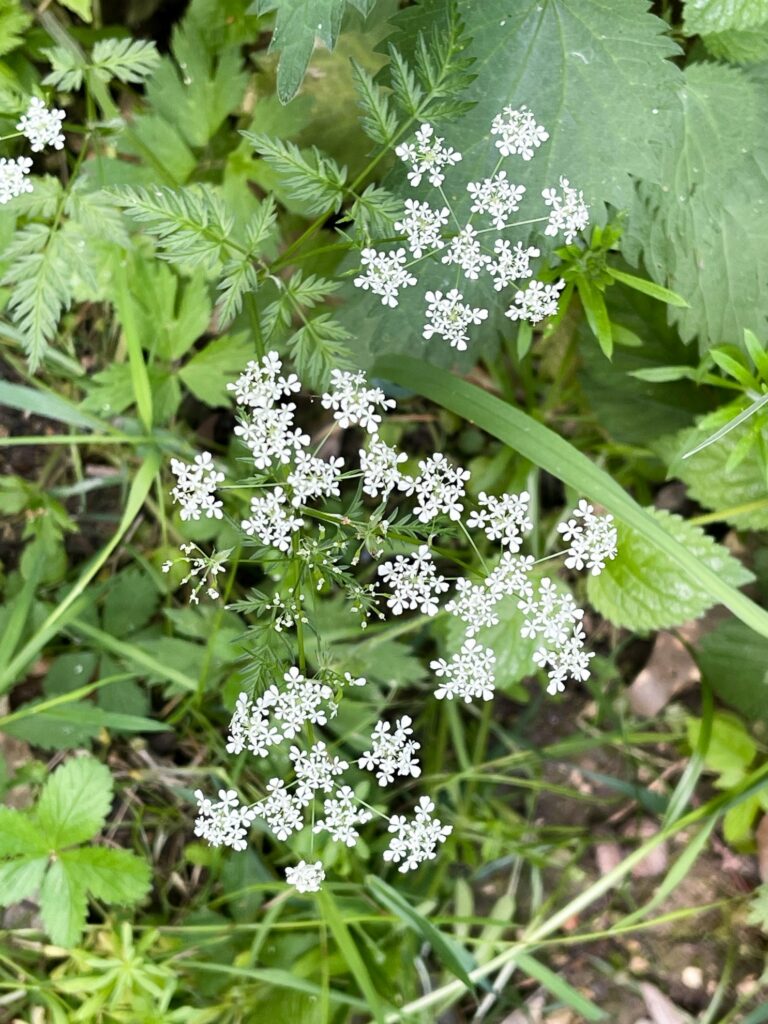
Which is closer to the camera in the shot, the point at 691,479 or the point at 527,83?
the point at 527,83

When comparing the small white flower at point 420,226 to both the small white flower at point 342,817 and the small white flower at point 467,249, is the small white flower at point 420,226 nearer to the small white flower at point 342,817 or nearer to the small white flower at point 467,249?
the small white flower at point 467,249

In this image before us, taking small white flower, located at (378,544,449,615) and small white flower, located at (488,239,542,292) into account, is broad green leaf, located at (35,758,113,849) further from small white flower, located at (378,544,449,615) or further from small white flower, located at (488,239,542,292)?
small white flower, located at (488,239,542,292)

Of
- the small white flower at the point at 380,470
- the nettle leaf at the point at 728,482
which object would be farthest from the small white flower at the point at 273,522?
the nettle leaf at the point at 728,482

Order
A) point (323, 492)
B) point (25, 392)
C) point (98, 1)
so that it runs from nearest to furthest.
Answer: point (323, 492)
point (25, 392)
point (98, 1)

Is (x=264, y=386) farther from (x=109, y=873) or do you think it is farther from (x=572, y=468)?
(x=109, y=873)

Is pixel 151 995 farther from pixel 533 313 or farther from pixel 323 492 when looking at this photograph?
pixel 533 313

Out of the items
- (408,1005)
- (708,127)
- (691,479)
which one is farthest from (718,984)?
(708,127)
